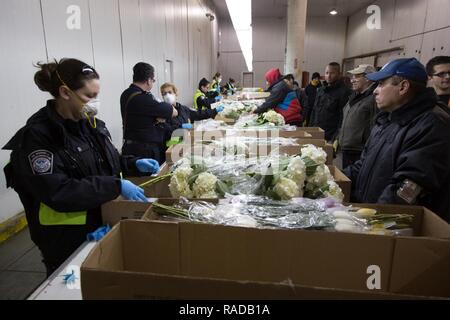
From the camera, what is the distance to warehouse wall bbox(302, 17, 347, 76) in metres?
16.5

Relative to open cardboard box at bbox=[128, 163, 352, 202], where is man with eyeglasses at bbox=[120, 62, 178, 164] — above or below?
above

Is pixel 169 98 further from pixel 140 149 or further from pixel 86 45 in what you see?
pixel 86 45

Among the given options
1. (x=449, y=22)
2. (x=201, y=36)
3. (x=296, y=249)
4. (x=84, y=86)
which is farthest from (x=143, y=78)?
(x=201, y=36)

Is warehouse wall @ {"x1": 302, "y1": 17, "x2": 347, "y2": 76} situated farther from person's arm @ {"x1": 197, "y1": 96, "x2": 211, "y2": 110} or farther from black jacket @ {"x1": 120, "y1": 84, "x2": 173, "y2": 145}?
black jacket @ {"x1": 120, "y1": 84, "x2": 173, "y2": 145}

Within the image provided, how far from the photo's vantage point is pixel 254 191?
1.39 metres

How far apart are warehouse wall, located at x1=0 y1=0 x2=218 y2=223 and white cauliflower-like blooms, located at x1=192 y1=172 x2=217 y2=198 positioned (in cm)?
194

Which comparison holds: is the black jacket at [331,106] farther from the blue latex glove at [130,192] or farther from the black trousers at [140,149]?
the blue latex glove at [130,192]

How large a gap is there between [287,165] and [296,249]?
22.4 inches

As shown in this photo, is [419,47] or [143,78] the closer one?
[143,78]

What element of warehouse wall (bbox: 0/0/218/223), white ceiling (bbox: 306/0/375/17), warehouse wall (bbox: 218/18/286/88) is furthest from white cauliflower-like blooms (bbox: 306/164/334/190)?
warehouse wall (bbox: 218/18/286/88)

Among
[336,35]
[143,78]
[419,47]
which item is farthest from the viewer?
[336,35]

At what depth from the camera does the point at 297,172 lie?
136 cm

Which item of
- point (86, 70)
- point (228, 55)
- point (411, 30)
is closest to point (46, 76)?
point (86, 70)

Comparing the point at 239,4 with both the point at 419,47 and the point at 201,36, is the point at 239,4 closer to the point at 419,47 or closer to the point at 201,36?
the point at 419,47
